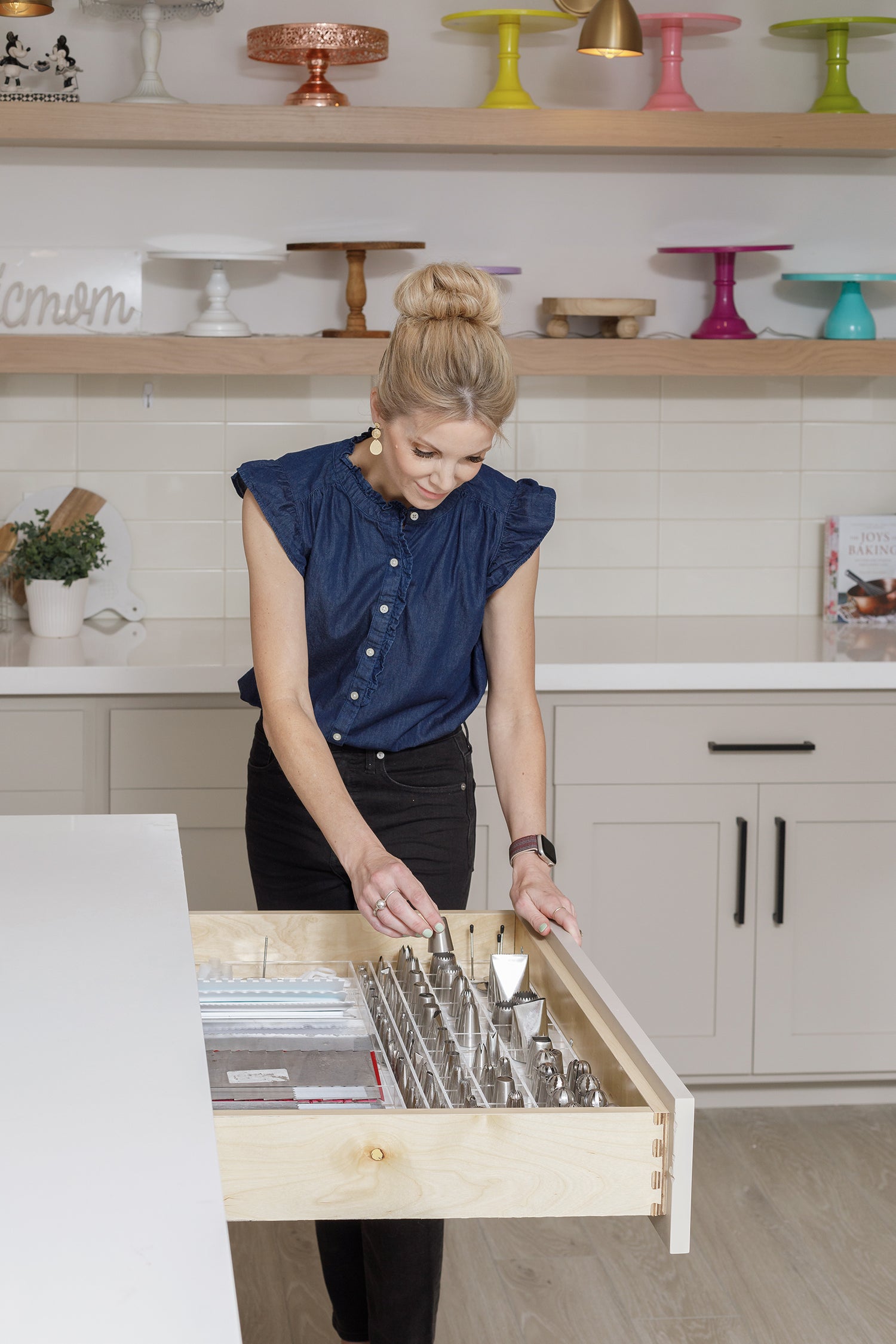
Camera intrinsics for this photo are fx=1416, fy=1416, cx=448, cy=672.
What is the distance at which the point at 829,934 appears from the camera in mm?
2930

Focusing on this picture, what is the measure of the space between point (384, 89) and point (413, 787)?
210 cm

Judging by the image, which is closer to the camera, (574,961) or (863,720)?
(574,961)

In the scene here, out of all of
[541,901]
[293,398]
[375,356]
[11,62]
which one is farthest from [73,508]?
[541,901]

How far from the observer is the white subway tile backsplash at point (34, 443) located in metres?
3.32

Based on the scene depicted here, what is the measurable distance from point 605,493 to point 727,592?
0.40 metres

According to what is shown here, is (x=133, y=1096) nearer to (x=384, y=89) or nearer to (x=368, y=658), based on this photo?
(x=368, y=658)

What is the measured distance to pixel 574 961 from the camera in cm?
137


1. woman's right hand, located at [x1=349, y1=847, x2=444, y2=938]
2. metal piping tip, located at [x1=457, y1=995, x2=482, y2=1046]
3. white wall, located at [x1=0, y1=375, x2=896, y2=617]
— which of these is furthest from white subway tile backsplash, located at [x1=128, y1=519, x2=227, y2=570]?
metal piping tip, located at [x1=457, y1=995, x2=482, y2=1046]

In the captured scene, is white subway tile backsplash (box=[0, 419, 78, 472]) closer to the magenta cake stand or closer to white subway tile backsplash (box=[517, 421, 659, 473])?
white subway tile backsplash (box=[517, 421, 659, 473])

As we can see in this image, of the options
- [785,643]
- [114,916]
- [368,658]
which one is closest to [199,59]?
[785,643]

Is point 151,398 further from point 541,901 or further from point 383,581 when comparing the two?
point 541,901

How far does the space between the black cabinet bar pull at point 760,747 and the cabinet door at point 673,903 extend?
0.27ft

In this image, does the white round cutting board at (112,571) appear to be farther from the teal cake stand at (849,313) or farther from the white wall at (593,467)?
the teal cake stand at (849,313)

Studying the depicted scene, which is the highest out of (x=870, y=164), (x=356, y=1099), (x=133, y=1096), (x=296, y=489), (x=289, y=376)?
(x=870, y=164)
